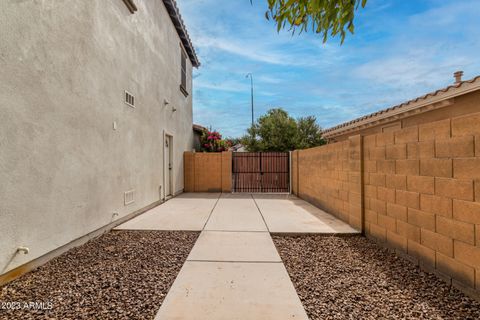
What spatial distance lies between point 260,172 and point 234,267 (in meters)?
9.16

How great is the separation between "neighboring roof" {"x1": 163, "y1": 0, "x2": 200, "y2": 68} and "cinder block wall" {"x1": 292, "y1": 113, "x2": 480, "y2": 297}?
767 centimetres

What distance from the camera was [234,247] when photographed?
399 cm

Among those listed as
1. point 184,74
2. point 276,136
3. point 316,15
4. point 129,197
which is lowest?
point 129,197

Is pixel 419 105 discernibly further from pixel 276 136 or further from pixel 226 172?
pixel 276 136

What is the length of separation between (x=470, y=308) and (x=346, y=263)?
1293 millimetres

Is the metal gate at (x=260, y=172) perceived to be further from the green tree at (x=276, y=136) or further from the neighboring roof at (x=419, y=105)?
the green tree at (x=276, y=136)

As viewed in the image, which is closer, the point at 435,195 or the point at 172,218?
the point at 435,195

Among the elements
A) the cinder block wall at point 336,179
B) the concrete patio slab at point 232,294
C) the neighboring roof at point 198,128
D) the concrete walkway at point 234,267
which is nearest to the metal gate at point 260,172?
the cinder block wall at point 336,179

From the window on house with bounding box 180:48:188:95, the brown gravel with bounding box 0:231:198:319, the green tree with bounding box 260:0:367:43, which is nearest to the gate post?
the window on house with bounding box 180:48:188:95

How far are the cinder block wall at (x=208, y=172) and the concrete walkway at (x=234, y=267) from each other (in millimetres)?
5361

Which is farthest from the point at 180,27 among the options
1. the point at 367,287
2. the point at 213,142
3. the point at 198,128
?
the point at 367,287

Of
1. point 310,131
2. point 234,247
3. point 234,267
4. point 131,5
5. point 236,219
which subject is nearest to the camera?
point 234,267

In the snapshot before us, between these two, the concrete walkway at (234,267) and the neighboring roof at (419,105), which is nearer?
the concrete walkway at (234,267)

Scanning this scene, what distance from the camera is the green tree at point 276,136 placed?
18281 mm
